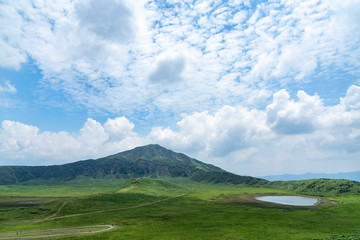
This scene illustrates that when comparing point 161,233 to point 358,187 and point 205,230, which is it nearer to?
point 205,230

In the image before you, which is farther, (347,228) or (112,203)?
(112,203)

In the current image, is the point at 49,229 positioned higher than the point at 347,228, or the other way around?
the point at 347,228

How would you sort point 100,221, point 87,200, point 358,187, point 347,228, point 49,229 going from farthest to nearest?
1. point 358,187
2. point 87,200
3. point 100,221
4. point 49,229
5. point 347,228

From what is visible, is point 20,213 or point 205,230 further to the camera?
point 20,213

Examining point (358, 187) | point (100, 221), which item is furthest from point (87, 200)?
point (358, 187)

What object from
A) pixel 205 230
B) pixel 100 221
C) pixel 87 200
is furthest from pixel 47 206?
pixel 205 230

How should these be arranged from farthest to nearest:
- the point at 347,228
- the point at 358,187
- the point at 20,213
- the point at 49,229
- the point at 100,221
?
the point at 358,187, the point at 20,213, the point at 100,221, the point at 49,229, the point at 347,228

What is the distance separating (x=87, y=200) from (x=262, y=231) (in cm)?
12642

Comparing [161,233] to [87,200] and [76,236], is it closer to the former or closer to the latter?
[76,236]

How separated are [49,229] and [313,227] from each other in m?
101

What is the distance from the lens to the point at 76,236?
7325cm

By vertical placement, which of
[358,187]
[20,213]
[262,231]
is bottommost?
[20,213]

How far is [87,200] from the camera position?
506ft

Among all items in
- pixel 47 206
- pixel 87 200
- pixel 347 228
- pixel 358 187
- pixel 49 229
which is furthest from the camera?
pixel 358 187
